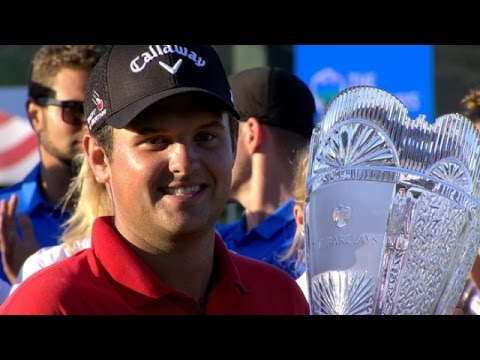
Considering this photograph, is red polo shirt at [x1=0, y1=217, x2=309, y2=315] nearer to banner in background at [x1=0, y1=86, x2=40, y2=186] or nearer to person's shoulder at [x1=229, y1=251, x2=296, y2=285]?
person's shoulder at [x1=229, y1=251, x2=296, y2=285]

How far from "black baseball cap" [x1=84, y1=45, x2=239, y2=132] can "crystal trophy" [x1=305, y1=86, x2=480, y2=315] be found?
10.9 inches

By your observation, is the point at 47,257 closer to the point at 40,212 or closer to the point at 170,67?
the point at 40,212

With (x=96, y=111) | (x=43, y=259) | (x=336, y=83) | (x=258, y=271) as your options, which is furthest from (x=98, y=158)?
(x=336, y=83)

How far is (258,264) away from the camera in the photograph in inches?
83.9

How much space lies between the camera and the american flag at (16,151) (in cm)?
643

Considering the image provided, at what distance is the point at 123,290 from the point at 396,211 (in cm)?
52

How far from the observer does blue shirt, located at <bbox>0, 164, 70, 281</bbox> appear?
151 inches

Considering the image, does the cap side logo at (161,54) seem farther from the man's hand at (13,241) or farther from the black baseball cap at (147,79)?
the man's hand at (13,241)

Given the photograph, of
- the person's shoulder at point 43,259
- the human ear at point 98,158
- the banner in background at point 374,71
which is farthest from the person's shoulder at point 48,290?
the banner in background at point 374,71

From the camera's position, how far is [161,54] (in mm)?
1788

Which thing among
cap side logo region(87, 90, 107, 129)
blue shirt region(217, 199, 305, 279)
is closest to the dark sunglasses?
blue shirt region(217, 199, 305, 279)

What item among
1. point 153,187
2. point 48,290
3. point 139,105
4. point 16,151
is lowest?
point 16,151
